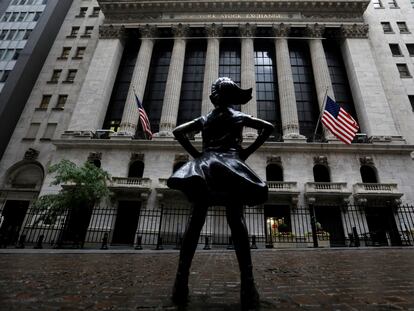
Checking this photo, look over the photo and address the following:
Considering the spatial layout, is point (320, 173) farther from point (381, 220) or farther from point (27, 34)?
point (27, 34)

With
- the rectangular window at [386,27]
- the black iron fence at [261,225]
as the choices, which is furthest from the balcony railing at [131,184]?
the rectangular window at [386,27]

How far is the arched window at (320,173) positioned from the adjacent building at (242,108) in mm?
106

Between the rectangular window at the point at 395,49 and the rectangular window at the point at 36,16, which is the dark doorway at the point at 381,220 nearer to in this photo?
the rectangular window at the point at 395,49

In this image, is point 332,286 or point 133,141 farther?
point 133,141

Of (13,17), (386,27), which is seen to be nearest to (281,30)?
(386,27)

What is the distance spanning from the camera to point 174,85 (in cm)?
2738

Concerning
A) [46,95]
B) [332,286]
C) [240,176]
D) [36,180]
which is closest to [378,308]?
[332,286]

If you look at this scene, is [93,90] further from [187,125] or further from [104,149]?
[187,125]

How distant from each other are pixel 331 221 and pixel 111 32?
105ft

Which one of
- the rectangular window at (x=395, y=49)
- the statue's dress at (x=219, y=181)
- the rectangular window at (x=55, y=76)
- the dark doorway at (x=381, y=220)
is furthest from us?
the rectangular window at (x=55, y=76)

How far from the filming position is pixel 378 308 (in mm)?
2189

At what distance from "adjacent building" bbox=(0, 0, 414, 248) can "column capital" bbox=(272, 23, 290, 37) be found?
0.42 ft

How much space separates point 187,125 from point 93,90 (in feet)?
90.4

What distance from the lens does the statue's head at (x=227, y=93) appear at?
3.07 metres
